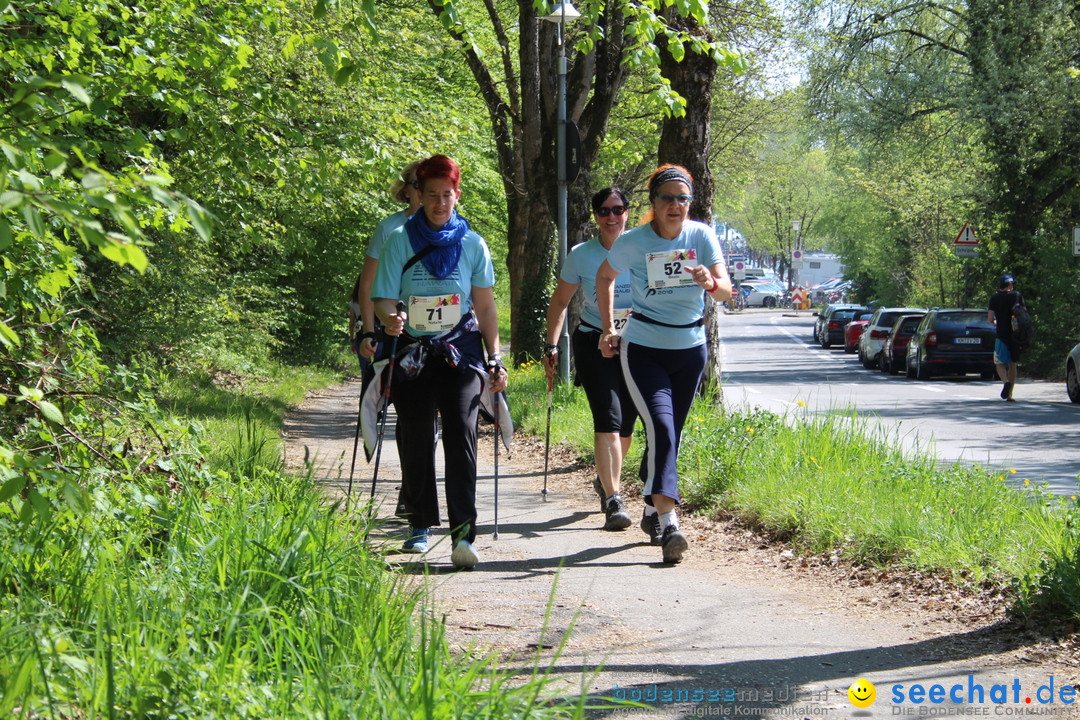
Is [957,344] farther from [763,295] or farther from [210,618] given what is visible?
[763,295]

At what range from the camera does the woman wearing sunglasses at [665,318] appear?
672 cm

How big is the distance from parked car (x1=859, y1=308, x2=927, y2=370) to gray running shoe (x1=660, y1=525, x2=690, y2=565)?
26.8m

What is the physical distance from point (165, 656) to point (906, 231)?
43.2m

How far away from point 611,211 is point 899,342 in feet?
78.4

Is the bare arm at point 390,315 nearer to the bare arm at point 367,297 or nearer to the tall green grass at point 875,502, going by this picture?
the bare arm at point 367,297

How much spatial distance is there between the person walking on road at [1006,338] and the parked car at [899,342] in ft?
30.6

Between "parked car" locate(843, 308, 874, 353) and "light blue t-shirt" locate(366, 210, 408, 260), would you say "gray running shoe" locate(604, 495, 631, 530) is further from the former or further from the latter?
"parked car" locate(843, 308, 874, 353)

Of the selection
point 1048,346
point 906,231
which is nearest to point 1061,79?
point 1048,346

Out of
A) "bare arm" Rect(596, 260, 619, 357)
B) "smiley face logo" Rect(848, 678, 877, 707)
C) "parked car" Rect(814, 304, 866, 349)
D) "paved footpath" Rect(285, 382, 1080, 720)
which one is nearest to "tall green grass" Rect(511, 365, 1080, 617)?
"paved footpath" Rect(285, 382, 1080, 720)

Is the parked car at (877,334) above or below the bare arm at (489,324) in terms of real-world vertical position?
below

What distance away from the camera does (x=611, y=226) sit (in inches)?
323

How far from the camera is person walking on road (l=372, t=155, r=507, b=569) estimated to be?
6355 mm

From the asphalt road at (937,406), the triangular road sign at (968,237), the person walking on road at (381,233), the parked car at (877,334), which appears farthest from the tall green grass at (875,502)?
the parked car at (877,334)

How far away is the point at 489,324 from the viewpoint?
663 cm
